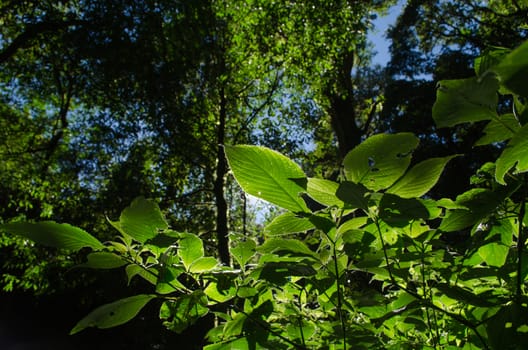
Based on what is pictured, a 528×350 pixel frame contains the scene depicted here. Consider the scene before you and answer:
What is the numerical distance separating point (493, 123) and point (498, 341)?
200 mm

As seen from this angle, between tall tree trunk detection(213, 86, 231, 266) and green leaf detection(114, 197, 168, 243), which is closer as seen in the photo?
green leaf detection(114, 197, 168, 243)

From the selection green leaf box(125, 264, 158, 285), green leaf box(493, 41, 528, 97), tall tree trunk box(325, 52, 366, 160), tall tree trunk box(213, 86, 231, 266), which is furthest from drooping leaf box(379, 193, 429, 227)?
tall tree trunk box(325, 52, 366, 160)

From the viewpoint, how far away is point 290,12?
6.49 meters

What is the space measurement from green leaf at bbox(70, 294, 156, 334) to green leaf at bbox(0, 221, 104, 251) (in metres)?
0.06

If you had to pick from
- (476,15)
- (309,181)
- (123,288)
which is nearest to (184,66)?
(123,288)

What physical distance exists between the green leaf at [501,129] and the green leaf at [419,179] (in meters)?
0.05

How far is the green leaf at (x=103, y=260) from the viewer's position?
363mm

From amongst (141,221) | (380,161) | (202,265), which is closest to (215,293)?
(202,265)

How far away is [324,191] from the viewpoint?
37 centimetres

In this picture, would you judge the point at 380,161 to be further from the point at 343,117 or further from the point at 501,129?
the point at 343,117

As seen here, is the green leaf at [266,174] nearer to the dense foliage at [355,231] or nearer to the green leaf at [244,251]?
the dense foliage at [355,231]

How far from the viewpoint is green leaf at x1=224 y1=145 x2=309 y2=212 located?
0.34 metres

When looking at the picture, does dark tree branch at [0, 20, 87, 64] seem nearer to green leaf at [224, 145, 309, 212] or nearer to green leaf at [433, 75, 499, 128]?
green leaf at [224, 145, 309, 212]

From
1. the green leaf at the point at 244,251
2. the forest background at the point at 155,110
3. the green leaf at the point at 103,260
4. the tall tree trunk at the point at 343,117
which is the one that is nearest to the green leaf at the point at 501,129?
the green leaf at the point at 244,251
